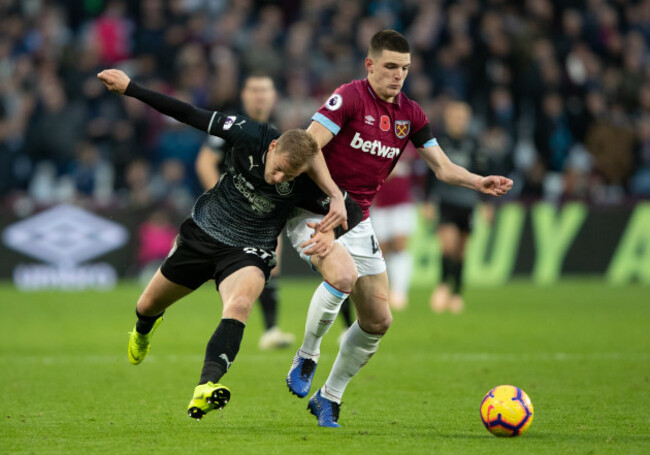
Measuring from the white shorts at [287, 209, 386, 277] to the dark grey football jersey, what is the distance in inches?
4.6

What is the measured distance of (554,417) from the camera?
6809 millimetres

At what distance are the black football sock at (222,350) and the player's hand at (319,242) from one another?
0.61m

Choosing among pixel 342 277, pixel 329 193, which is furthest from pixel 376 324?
pixel 329 193

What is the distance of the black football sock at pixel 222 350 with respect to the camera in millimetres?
5863

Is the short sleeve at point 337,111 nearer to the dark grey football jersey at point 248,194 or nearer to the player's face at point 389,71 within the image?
the player's face at point 389,71

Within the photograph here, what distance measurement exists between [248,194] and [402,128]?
108cm

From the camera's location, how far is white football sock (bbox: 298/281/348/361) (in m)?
6.52

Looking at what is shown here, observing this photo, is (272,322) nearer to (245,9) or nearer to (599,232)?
(599,232)

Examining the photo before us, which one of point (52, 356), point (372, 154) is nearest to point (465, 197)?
point (52, 356)

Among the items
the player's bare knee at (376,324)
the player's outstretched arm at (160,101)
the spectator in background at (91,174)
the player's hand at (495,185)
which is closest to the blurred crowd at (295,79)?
the spectator in background at (91,174)

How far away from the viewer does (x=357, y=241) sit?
268 inches

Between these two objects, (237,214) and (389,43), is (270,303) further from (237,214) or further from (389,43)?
(389,43)

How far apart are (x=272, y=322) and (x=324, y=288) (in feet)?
13.0

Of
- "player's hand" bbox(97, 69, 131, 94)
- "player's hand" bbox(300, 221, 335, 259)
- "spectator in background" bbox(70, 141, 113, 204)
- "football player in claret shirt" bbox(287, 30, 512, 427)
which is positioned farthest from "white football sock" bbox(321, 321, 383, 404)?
"spectator in background" bbox(70, 141, 113, 204)
